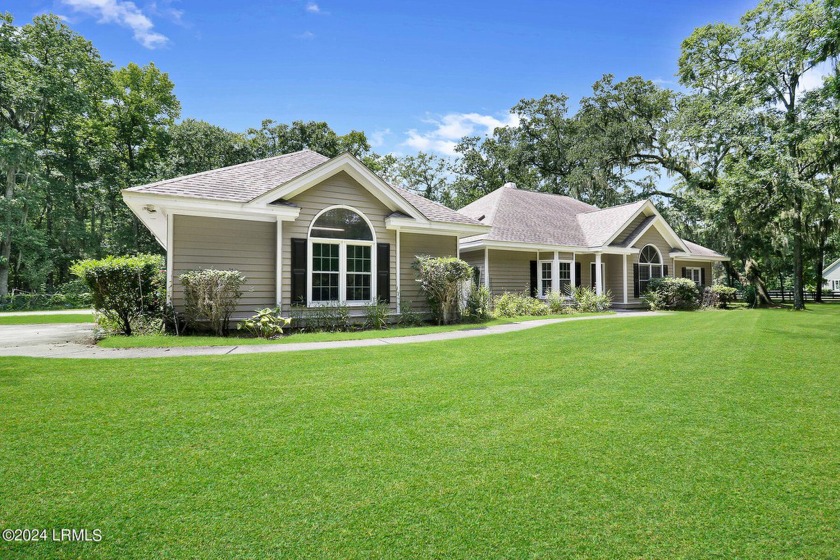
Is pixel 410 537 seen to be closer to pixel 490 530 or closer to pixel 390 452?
pixel 490 530

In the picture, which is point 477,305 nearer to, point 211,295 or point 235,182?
point 211,295

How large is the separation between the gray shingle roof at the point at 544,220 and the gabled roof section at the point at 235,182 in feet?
28.0

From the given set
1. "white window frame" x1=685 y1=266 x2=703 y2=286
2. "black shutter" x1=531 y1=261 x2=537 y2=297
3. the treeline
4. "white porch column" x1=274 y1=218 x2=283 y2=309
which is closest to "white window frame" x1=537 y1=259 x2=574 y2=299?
"black shutter" x1=531 y1=261 x2=537 y2=297

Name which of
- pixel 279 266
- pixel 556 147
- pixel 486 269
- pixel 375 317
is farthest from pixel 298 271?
pixel 556 147

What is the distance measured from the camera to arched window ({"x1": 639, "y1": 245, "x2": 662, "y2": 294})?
21.6 meters

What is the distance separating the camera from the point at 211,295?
9.46 meters

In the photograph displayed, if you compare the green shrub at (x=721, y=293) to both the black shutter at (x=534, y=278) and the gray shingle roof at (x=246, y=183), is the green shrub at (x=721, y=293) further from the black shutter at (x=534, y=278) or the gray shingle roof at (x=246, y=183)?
the gray shingle roof at (x=246, y=183)

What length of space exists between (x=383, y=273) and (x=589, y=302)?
36.0ft

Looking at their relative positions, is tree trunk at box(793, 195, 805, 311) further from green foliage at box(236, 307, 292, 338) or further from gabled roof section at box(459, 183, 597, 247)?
green foliage at box(236, 307, 292, 338)

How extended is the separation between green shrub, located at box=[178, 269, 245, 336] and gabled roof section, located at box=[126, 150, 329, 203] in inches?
81.4

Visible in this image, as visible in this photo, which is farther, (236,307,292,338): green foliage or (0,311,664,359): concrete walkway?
(236,307,292,338): green foliage

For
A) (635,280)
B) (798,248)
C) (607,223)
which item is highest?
(607,223)

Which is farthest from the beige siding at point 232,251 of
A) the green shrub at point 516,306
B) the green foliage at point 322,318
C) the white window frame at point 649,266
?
the white window frame at point 649,266

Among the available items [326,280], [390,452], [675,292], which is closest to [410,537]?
[390,452]
